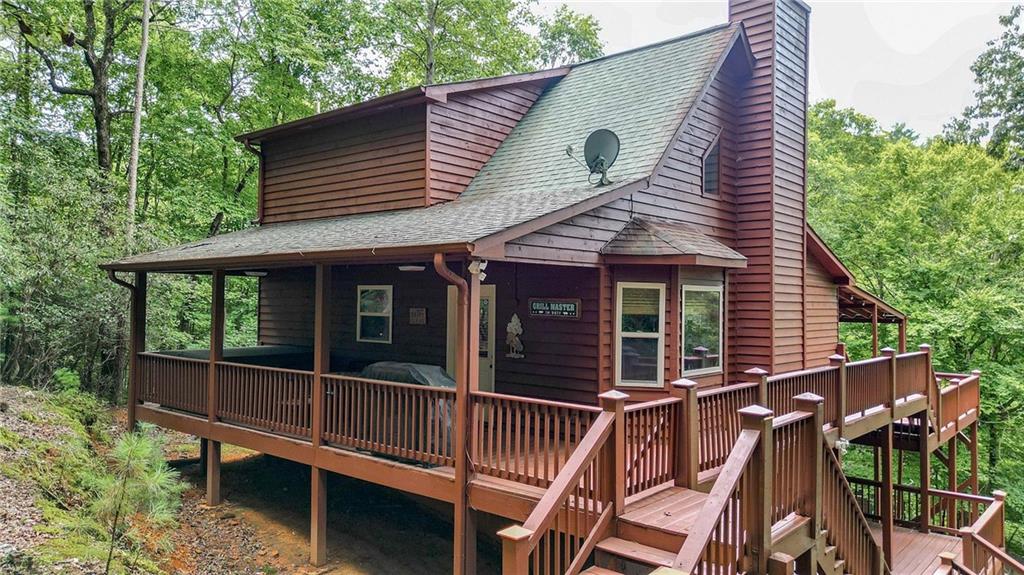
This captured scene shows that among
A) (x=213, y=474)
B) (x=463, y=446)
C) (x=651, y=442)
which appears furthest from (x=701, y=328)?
(x=213, y=474)

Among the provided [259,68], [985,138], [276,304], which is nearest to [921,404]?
[276,304]

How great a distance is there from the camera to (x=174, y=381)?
10.4m

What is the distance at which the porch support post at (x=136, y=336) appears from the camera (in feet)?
35.7

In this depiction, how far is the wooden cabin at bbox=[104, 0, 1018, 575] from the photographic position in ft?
16.4

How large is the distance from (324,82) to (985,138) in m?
22.5

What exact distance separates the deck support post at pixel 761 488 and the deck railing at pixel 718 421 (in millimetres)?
1738

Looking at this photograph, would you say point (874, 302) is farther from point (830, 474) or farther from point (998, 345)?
point (830, 474)

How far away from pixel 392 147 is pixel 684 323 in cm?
570

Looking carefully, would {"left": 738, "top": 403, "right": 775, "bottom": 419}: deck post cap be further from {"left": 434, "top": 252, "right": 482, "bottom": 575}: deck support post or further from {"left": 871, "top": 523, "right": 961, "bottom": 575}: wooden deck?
{"left": 871, "top": 523, "right": 961, "bottom": 575}: wooden deck

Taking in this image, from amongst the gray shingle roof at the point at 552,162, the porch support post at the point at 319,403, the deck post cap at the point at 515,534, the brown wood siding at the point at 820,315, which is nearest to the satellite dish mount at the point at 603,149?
the gray shingle roof at the point at 552,162

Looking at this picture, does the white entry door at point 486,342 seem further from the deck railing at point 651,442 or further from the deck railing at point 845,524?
the deck railing at point 845,524

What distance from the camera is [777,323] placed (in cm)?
1002

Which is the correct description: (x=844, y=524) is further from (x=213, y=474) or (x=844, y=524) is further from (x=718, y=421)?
(x=213, y=474)

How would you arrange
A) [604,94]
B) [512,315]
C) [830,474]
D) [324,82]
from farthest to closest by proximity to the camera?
[324,82] < [604,94] < [512,315] < [830,474]
